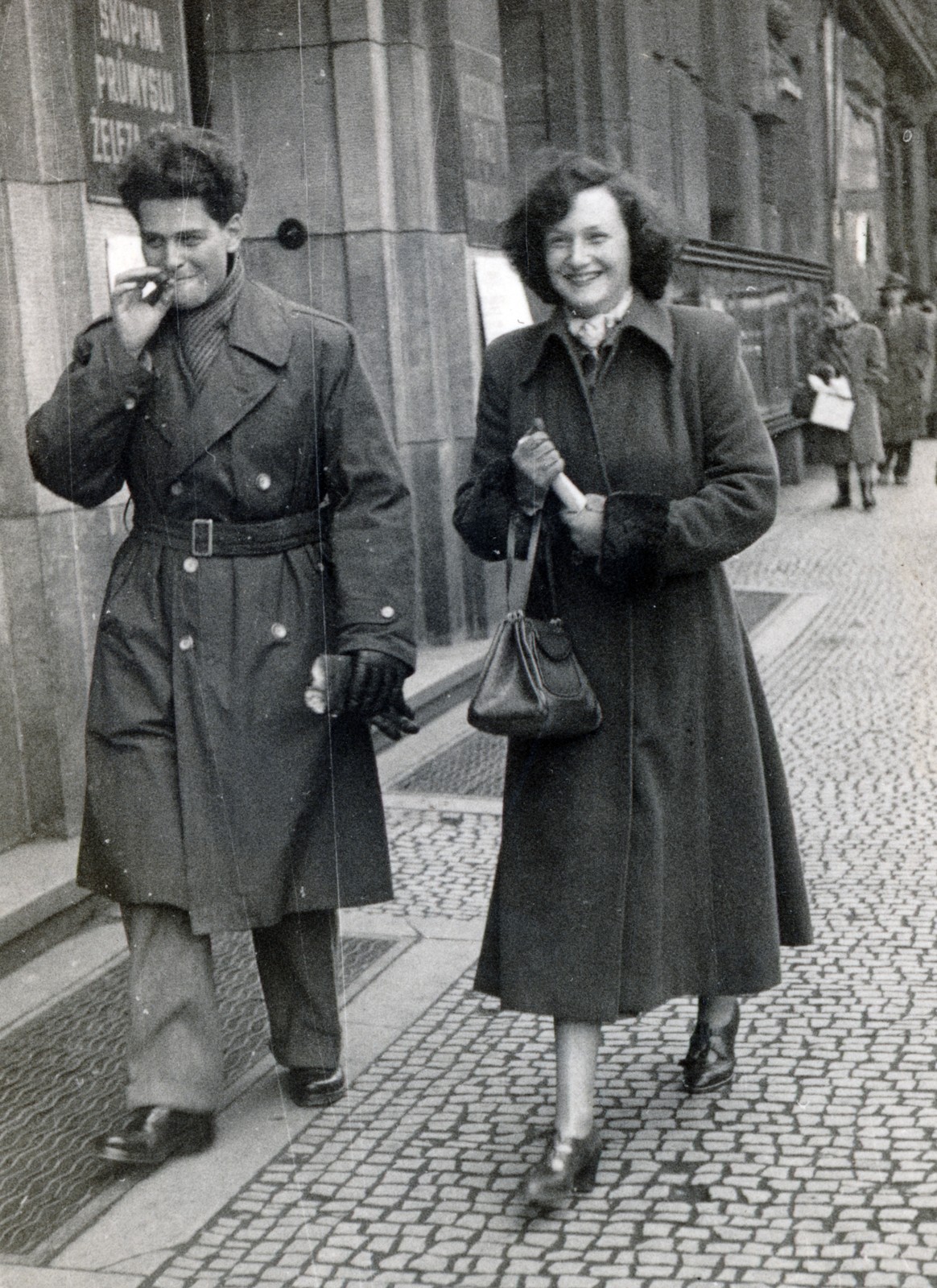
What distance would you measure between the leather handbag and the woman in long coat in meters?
0.10

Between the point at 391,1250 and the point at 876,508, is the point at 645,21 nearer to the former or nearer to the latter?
the point at 876,508

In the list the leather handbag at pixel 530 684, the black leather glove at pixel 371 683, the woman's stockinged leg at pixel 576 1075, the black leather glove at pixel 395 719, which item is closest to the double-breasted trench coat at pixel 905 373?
the black leather glove at pixel 395 719

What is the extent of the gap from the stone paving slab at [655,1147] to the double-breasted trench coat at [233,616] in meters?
0.54

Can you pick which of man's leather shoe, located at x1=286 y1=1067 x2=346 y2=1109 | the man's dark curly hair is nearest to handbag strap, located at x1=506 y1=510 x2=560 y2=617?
the man's dark curly hair

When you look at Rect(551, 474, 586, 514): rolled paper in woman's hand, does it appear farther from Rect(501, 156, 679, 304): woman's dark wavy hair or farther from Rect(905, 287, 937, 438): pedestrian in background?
Rect(905, 287, 937, 438): pedestrian in background

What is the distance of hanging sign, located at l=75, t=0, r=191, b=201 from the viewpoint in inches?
226

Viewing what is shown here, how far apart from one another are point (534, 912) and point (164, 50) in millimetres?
3698

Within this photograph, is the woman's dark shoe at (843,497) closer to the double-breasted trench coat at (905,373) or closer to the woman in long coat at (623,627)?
the double-breasted trench coat at (905,373)

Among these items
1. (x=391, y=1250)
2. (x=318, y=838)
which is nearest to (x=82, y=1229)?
(x=391, y=1250)

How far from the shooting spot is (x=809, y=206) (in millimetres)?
23281

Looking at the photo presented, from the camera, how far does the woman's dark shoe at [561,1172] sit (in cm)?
348

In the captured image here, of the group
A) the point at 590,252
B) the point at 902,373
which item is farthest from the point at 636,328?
the point at 902,373

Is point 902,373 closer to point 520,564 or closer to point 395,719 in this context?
point 395,719

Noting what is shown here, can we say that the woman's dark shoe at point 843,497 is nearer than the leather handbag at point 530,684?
No
